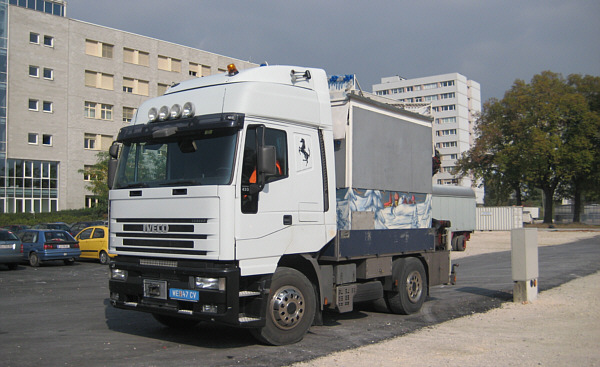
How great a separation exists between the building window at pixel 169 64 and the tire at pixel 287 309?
5649 centimetres

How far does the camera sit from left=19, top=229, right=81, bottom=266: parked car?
2120cm

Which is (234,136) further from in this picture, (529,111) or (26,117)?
(529,111)

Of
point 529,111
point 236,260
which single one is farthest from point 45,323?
point 529,111

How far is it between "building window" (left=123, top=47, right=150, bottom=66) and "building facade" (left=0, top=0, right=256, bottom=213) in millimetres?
100

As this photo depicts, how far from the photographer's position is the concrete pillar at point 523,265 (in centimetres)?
1134

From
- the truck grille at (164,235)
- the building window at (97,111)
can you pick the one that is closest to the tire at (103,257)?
the truck grille at (164,235)

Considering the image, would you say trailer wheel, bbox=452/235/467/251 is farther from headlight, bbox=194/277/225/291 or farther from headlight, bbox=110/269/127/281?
headlight, bbox=194/277/225/291

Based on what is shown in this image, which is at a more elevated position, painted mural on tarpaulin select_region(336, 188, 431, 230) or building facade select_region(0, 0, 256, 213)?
building facade select_region(0, 0, 256, 213)

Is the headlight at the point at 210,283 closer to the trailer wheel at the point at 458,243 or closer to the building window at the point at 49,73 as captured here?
the trailer wheel at the point at 458,243

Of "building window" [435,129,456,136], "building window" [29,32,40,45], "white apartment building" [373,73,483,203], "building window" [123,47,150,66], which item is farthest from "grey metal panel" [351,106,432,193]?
"building window" [435,129,456,136]

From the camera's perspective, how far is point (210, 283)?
6.69m

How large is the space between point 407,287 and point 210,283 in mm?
4372

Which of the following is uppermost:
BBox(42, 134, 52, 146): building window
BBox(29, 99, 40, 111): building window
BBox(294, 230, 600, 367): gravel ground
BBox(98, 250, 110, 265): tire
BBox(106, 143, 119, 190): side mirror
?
BBox(29, 99, 40, 111): building window

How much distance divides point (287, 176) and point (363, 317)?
3.60 meters
